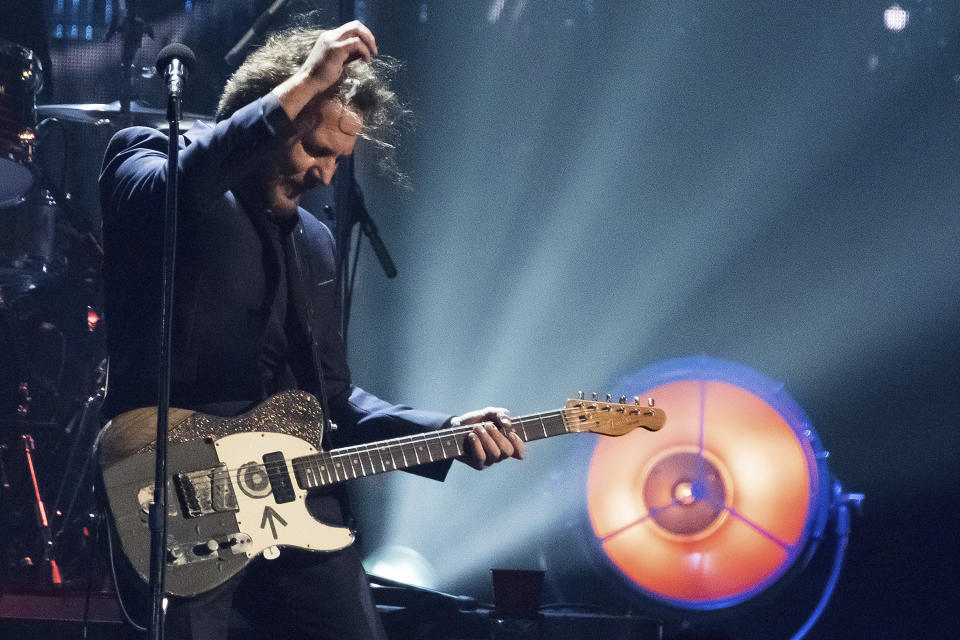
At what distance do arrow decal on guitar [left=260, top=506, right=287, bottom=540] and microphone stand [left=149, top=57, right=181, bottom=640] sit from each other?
1.23 feet

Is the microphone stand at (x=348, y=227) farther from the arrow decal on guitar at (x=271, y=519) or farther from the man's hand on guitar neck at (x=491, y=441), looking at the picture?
the arrow decal on guitar at (x=271, y=519)

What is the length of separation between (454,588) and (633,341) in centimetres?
132

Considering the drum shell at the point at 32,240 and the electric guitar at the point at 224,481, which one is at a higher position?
the electric guitar at the point at 224,481

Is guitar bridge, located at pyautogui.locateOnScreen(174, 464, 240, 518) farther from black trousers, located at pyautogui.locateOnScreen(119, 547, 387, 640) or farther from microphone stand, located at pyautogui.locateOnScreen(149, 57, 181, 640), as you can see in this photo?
microphone stand, located at pyautogui.locateOnScreen(149, 57, 181, 640)

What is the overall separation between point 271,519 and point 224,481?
5.3 inches

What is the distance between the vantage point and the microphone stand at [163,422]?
1632 millimetres

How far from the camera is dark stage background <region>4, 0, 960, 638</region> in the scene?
4.12 meters

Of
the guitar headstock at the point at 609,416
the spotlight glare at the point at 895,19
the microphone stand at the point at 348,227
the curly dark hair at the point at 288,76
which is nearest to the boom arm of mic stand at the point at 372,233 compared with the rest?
the microphone stand at the point at 348,227

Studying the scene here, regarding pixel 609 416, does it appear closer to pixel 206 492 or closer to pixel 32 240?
pixel 206 492

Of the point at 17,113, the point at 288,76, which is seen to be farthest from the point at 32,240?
the point at 288,76

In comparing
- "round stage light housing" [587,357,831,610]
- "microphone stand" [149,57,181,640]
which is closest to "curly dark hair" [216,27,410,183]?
"microphone stand" [149,57,181,640]

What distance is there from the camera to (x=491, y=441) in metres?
2.45

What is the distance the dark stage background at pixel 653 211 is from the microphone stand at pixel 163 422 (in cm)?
245

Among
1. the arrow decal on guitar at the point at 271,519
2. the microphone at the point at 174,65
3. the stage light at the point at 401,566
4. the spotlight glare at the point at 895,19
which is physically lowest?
the stage light at the point at 401,566
